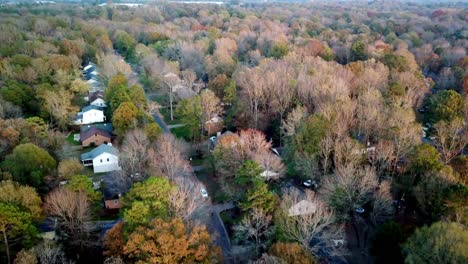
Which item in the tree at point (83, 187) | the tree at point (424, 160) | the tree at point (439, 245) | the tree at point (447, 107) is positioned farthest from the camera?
the tree at point (447, 107)

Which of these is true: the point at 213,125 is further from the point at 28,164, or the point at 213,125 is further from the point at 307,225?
the point at 307,225

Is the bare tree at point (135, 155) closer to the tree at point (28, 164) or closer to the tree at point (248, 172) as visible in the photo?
the tree at point (28, 164)

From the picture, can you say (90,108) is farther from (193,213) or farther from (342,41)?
(342,41)

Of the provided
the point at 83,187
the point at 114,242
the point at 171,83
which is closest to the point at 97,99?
the point at 171,83

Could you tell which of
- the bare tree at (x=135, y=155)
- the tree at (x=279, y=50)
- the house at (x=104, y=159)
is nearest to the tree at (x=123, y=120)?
the house at (x=104, y=159)

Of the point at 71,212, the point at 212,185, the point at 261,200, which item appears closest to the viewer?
the point at 71,212

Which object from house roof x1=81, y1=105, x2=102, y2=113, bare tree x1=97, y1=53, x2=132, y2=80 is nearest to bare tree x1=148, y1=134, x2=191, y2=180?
house roof x1=81, y1=105, x2=102, y2=113
